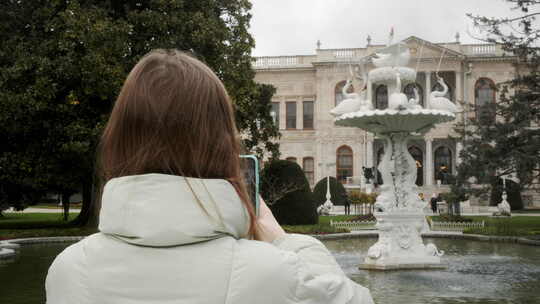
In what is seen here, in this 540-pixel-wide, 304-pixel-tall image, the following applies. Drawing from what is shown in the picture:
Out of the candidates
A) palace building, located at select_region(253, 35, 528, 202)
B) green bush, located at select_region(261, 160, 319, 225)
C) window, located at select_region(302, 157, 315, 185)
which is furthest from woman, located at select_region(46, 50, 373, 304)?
window, located at select_region(302, 157, 315, 185)

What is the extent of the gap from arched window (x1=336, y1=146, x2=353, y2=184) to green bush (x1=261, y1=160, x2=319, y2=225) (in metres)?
28.1

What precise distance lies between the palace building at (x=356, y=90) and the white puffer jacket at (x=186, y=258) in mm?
43102

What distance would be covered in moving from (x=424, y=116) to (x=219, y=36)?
30.6 feet

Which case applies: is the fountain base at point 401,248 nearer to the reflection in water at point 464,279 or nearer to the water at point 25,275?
the reflection in water at point 464,279

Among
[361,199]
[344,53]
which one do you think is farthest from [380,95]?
[361,199]

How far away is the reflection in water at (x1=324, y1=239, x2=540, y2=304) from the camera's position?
24.2 feet

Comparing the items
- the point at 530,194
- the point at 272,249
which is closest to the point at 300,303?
the point at 272,249

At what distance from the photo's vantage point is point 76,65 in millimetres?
16562

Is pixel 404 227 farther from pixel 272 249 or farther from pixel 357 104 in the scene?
pixel 272 249

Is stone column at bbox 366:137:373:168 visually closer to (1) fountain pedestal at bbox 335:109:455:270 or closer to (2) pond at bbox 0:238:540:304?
(2) pond at bbox 0:238:540:304

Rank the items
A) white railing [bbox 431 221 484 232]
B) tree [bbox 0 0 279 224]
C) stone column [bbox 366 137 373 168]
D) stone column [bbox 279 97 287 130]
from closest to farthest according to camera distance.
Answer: tree [bbox 0 0 279 224] → white railing [bbox 431 221 484 232] → stone column [bbox 366 137 373 168] → stone column [bbox 279 97 287 130]

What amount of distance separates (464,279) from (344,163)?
39.4 meters

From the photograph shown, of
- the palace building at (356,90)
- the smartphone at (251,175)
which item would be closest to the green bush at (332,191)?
the palace building at (356,90)

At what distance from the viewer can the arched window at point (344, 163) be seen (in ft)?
157
